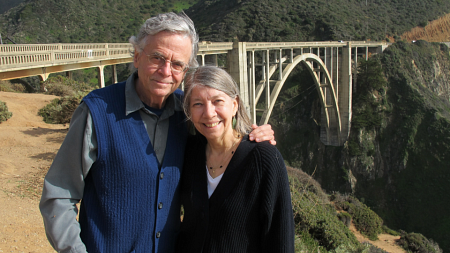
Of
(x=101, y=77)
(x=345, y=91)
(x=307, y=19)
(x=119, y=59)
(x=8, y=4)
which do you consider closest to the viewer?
(x=101, y=77)

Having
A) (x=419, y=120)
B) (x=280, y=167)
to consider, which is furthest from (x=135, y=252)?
(x=419, y=120)

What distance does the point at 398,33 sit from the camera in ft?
151

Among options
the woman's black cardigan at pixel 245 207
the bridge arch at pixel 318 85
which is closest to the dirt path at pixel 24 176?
the woman's black cardigan at pixel 245 207

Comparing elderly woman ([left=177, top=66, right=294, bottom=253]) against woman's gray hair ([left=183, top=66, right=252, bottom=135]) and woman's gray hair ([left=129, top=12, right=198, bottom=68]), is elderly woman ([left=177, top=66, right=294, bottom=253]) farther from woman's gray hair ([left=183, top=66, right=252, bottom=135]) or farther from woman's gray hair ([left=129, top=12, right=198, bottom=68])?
woman's gray hair ([left=129, top=12, right=198, bottom=68])

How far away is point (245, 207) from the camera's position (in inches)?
72.6

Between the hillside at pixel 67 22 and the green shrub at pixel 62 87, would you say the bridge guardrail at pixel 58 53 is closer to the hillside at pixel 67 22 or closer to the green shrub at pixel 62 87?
the green shrub at pixel 62 87

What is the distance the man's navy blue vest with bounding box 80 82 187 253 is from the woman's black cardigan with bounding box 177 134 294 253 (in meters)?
0.19

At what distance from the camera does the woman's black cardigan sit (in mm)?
1805

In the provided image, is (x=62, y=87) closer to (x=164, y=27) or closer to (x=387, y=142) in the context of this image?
(x=164, y=27)

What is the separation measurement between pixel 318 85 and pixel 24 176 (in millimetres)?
21743

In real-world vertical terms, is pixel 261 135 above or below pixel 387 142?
above

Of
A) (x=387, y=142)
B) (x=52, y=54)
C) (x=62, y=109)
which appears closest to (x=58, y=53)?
(x=52, y=54)

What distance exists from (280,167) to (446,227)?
30.1 metres

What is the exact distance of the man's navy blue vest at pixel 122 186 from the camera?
1745 mm
